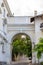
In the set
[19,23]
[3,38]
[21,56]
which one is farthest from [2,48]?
[21,56]

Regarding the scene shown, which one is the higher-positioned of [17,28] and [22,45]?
[17,28]

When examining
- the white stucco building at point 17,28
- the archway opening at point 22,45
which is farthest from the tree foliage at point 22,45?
the white stucco building at point 17,28

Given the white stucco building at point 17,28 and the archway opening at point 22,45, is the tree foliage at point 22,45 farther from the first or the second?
the white stucco building at point 17,28

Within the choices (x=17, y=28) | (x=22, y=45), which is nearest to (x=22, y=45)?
(x=22, y=45)

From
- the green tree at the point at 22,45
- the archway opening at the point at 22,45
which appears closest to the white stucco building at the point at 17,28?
the archway opening at the point at 22,45

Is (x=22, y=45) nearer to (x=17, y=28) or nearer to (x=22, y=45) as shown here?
(x=22, y=45)

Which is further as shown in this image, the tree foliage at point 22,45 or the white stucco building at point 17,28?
the tree foliage at point 22,45

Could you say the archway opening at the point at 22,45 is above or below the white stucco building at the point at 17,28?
below

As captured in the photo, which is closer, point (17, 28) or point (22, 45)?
point (17, 28)

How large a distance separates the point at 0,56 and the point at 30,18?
24.9 feet

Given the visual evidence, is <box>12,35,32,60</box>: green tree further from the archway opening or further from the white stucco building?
the white stucco building

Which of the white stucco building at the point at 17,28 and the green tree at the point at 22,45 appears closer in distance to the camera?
the white stucco building at the point at 17,28

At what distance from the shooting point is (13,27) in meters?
40.7

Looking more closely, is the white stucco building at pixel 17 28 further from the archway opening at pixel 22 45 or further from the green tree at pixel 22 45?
the green tree at pixel 22 45
